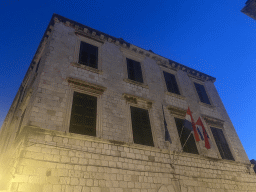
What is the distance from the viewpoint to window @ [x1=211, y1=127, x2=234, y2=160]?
396 inches

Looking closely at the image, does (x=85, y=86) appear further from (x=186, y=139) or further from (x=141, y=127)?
(x=186, y=139)

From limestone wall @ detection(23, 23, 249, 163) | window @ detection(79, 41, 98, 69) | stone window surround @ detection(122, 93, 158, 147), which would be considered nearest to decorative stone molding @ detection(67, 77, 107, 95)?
limestone wall @ detection(23, 23, 249, 163)

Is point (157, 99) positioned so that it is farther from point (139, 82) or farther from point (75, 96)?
point (75, 96)

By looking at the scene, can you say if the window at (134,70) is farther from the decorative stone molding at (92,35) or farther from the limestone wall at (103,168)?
the limestone wall at (103,168)

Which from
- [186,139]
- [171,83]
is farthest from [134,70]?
[186,139]

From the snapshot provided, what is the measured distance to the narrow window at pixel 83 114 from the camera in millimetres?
6853

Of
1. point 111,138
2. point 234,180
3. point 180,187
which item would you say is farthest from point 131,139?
point 234,180

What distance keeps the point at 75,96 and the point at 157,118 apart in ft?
13.0

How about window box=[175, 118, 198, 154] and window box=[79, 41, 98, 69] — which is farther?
window box=[79, 41, 98, 69]

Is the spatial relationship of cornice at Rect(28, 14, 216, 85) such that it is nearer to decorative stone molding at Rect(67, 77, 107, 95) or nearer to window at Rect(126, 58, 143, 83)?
window at Rect(126, 58, 143, 83)

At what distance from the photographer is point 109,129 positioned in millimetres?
7324

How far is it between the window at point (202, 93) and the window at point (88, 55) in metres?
7.49

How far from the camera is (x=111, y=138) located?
23.4 feet

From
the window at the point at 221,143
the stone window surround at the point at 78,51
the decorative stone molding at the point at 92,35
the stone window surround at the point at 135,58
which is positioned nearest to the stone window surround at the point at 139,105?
the stone window surround at the point at 135,58
